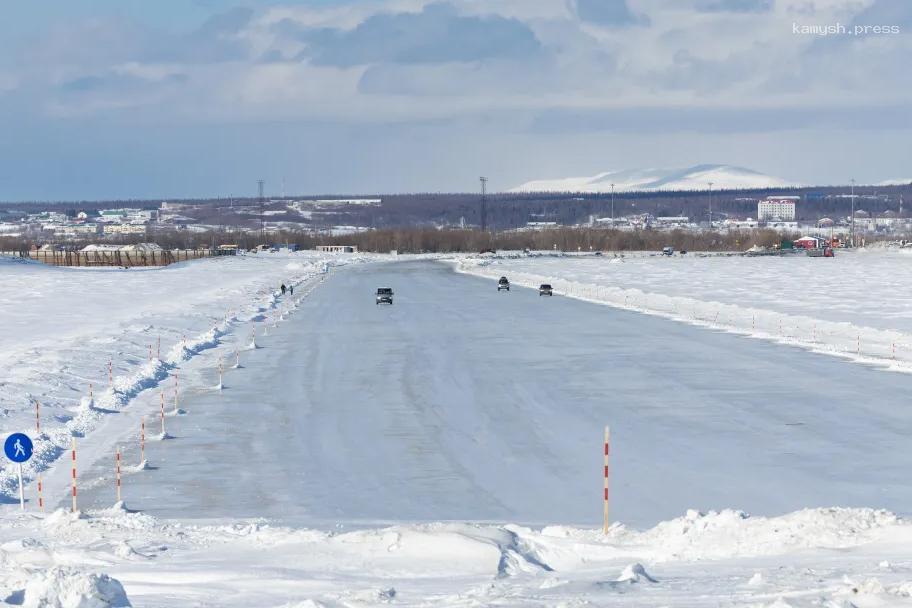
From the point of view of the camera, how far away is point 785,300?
6338cm

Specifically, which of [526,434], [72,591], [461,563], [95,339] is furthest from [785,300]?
[72,591]

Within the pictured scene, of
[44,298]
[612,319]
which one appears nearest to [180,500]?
[612,319]

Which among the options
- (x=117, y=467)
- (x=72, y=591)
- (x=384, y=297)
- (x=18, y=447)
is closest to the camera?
(x=72, y=591)

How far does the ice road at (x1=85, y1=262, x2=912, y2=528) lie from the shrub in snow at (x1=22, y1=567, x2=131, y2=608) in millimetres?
5592

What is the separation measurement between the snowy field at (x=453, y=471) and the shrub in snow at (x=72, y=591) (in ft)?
0.07

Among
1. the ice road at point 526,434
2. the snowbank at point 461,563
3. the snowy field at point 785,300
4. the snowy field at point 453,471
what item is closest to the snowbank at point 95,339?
the snowy field at point 453,471

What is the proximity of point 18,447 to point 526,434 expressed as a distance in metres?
9.94

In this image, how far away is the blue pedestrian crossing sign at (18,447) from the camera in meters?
16.2

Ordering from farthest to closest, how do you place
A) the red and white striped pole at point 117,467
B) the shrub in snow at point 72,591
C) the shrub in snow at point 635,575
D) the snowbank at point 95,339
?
the snowbank at point 95,339
the red and white striped pole at point 117,467
the shrub in snow at point 635,575
the shrub in snow at point 72,591

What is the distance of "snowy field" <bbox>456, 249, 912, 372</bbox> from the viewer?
40875 mm

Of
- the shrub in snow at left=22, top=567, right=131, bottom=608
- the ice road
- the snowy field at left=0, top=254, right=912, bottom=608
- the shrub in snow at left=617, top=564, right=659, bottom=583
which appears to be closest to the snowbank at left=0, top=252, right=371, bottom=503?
the snowy field at left=0, top=254, right=912, bottom=608

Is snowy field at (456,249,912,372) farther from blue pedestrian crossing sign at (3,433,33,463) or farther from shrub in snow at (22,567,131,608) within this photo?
shrub in snow at (22,567,131,608)

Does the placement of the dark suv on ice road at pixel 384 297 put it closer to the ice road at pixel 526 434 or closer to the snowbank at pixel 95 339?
the snowbank at pixel 95 339

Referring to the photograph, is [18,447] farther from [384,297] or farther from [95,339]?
[384,297]
